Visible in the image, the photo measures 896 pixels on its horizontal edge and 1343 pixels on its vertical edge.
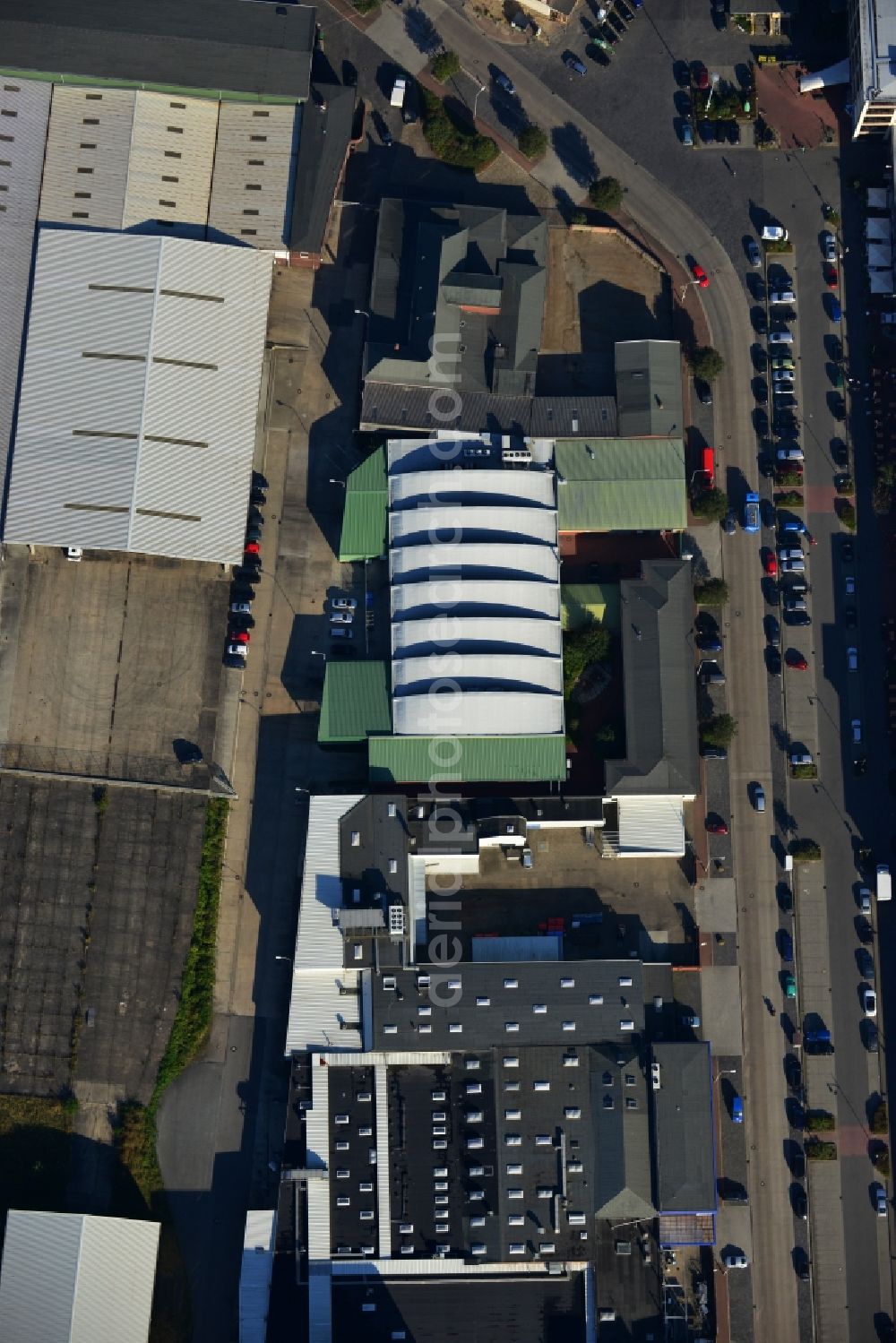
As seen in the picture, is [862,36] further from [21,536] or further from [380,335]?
[21,536]

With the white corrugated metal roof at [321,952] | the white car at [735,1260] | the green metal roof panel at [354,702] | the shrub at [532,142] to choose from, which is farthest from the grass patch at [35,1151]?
the shrub at [532,142]

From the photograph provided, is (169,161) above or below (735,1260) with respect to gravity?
above

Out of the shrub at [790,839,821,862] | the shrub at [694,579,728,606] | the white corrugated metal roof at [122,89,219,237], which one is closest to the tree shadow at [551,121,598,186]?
the white corrugated metal roof at [122,89,219,237]

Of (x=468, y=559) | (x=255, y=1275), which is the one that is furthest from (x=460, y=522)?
(x=255, y=1275)

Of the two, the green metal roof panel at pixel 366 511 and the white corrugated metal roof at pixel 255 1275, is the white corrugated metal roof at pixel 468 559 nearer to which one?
the green metal roof panel at pixel 366 511

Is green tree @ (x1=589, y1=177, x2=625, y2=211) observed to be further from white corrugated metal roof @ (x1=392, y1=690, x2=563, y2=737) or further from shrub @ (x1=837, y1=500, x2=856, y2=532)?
white corrugated metal roof @ (x1=392, y1=690, x2=563, y2=737)

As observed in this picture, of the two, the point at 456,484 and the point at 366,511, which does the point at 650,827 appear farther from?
the point at 366,511
